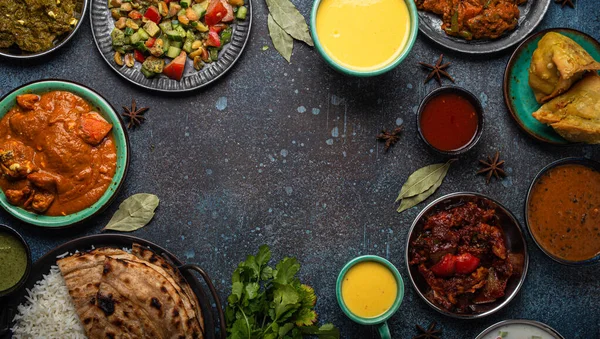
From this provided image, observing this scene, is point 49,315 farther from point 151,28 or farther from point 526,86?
point 526,86

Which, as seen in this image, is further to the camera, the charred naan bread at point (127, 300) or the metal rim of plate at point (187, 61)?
the metal rim of plate at point (187, 61)

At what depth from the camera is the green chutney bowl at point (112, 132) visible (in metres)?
3.29

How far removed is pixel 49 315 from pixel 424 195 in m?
2.32

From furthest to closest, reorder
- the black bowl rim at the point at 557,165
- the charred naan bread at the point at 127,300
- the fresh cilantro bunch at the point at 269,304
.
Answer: the black bowl rim at the point at 557,165 < the fresh cilantro bunch at the point at 269,304 < the charred naan bread at the point at 127,300

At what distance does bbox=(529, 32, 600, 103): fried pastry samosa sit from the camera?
3.24 meters

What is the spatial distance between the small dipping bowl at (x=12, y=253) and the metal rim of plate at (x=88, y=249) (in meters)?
0.06

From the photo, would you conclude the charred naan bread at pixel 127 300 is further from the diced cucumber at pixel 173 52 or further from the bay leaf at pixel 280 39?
the bay leaf at pixel 280 39

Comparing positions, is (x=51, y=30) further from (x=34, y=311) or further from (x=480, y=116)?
(x=480, y=116)

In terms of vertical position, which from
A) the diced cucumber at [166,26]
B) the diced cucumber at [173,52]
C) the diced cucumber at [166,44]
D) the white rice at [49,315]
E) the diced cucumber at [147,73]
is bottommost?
the white rice at [49,315]

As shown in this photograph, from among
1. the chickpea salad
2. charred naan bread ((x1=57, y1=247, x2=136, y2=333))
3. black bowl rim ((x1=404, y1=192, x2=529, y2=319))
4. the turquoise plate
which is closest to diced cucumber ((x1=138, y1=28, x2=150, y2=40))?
the chickpea salad

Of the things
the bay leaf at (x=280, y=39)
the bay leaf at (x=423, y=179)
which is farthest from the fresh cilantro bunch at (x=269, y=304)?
the bay leaf at (x=280, y=39)

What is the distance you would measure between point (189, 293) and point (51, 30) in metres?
1.80

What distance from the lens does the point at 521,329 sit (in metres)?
3.43

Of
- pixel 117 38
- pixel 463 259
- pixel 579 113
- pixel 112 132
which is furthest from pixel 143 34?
pixel 579 113
